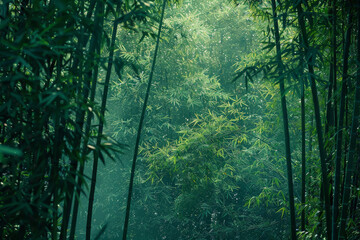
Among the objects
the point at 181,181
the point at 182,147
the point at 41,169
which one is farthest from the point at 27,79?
the point at 181,181

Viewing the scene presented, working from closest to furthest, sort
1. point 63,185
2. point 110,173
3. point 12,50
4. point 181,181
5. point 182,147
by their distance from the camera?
point 12,50, point 63,185, point 182,147, point 181,181, point 110,173

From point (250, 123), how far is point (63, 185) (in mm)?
6957

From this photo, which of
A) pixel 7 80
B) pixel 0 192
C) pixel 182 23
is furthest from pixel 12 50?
pixel 182 23

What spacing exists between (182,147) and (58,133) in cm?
430

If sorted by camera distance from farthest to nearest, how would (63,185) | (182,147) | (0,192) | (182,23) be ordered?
(182,23) < (182,147) < (0,192) < (63,185)

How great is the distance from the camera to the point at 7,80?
1.50 meters

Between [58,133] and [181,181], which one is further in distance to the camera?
Result: [181,181]

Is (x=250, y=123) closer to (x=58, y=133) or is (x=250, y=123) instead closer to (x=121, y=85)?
(x=121, y=85)

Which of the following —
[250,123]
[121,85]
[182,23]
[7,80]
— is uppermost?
[182,23]

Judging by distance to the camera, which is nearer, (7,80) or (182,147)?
(7,80)

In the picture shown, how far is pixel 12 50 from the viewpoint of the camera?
145cm

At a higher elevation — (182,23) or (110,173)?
(182,23)

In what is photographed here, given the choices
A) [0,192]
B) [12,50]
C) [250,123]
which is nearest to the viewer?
[12,50]

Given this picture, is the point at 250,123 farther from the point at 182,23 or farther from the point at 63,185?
the point at 63,185
